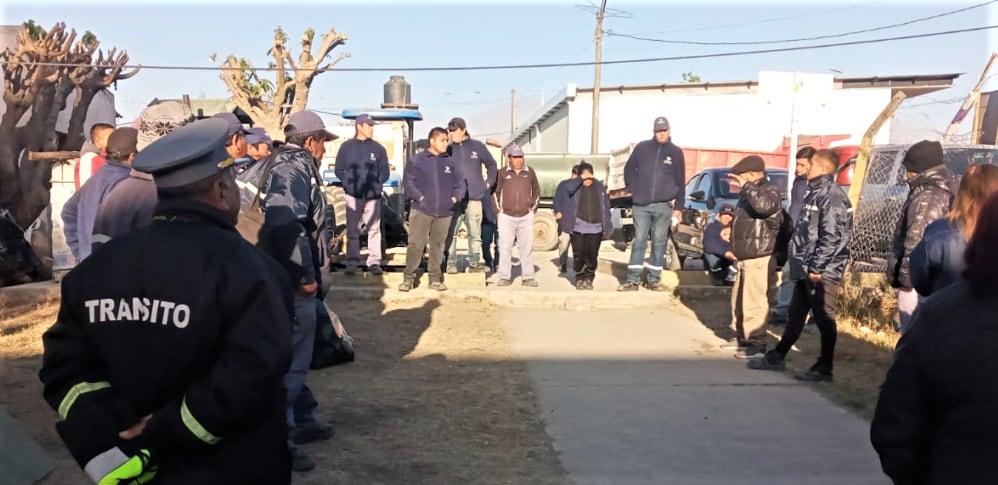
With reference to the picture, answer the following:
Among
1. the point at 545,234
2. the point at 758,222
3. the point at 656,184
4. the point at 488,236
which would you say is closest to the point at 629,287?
the point at 656,184

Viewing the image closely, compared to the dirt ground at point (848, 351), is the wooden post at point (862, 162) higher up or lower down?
higher up

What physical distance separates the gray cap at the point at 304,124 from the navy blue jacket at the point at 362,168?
4.50 metres

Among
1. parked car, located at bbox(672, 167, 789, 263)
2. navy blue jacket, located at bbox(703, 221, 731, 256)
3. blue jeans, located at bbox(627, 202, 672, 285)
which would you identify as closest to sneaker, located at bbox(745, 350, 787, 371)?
navy blue jacket, located at bbox(703, 221, 731, 256)

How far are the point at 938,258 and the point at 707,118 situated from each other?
30894 mm

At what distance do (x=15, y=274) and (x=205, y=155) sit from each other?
10.0 m

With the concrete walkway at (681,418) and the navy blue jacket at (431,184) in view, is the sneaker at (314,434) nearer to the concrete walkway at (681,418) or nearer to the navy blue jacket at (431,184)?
the concrete walkway at (681,418)

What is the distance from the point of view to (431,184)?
29.9ft

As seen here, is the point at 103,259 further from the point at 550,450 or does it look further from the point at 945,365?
the point at 550,450

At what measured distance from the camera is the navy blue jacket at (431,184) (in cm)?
914

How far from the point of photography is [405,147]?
1519cm

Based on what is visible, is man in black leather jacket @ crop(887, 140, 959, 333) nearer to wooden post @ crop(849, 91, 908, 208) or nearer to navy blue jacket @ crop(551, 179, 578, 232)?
wooden post @ crop(849, 91, 908, 208)

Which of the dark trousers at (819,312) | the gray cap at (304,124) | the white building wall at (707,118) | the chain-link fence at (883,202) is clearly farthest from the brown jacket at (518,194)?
the white building wall at (707,118)

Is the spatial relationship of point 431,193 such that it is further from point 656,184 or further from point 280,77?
point 280,77

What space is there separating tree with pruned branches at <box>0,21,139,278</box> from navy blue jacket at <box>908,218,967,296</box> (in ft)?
36.4
